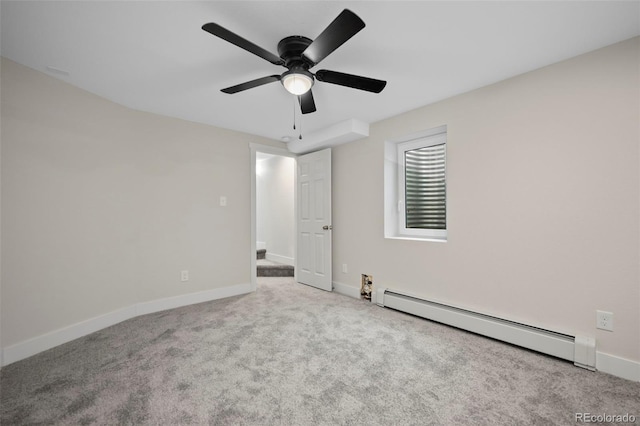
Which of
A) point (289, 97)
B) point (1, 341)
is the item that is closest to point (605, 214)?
point (289, 97)

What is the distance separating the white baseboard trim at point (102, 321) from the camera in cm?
208

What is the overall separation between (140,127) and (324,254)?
272 cm

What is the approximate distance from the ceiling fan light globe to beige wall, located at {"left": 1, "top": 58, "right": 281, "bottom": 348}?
2.06m

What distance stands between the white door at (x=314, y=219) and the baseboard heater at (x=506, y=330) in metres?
1.18

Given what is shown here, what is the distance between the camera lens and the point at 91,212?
2.63 metres

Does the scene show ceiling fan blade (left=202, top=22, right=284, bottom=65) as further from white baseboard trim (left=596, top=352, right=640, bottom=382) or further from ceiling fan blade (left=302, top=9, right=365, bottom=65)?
white baseboard trim (left=596, top=352, right=640, bottom=382)

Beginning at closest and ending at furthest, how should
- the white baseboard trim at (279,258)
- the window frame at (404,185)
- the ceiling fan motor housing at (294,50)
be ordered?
the ceiling fan motor housing at (294,50)
the window frame at (404,185)
the white baseboard trim at (279,258)

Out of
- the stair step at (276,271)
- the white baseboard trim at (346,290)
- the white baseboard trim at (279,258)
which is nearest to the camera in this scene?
the white baseboard trim at (346,290)

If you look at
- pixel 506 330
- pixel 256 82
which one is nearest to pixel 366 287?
pixel 506 330

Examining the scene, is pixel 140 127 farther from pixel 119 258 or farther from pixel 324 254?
pixel 324 254

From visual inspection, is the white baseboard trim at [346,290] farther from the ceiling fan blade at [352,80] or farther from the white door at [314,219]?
the ceiling fan blade at [352,80]

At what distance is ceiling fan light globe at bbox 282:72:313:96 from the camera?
1.82 m

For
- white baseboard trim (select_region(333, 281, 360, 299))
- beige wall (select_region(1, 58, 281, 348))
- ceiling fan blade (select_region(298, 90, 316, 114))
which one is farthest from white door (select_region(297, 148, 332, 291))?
ceiling fan blade (select_region(298, 90, 316, 114))

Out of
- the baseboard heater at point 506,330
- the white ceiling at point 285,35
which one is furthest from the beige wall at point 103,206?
the baseboard heater at point 506,330
